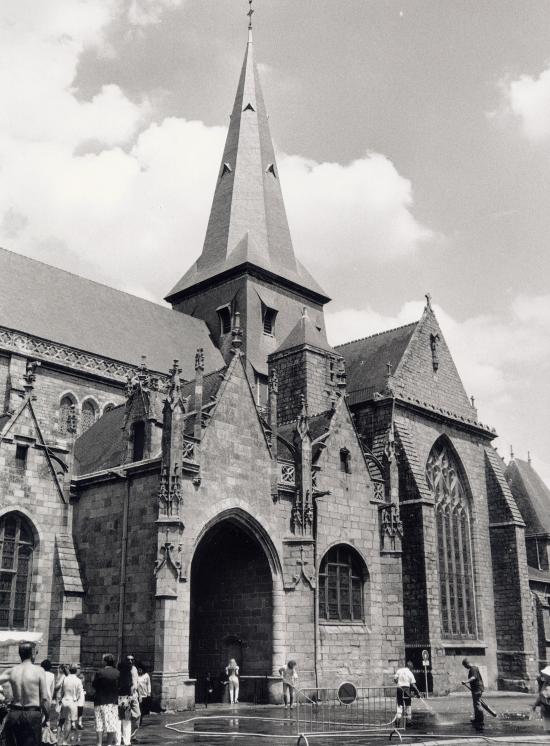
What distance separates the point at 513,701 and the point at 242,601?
9509mm

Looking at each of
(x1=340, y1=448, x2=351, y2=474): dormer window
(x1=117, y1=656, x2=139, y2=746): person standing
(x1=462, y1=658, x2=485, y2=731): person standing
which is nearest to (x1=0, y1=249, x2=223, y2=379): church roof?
(x1=340, y1=448, x2=351, y2=474): dormer window

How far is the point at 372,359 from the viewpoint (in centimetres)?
3641

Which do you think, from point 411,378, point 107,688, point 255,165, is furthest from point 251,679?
point 255,165

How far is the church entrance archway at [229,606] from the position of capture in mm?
23172

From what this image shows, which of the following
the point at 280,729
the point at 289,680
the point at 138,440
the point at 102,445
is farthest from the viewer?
the point at 102,445

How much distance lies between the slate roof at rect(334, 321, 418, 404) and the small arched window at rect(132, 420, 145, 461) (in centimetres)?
1139

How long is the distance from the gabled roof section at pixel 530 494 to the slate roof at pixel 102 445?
89.0ft

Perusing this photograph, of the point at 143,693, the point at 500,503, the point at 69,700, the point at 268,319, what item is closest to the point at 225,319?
the point at 268,319

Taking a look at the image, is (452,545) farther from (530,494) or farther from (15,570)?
(15,570)

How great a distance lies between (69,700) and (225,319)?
29.4 metres

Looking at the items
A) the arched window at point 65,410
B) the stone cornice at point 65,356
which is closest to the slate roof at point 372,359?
the stone cornice at point 65,356

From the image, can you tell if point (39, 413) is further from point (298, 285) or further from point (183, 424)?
point (298, 285)

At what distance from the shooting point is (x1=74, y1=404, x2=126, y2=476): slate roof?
25352mm

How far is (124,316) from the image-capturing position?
38.0 metres
